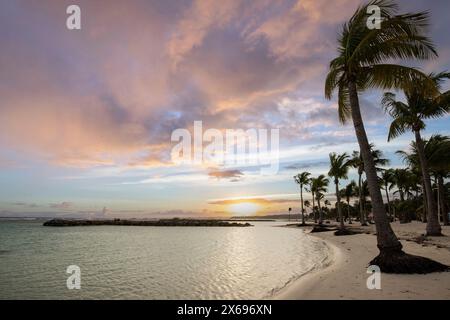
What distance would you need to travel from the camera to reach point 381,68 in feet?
39.1

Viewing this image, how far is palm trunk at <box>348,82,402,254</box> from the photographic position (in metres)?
10.4

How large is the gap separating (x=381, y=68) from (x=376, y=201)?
538cm

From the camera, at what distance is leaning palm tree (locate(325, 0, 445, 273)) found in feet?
33.6

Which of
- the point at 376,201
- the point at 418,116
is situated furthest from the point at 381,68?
the point at 418,116

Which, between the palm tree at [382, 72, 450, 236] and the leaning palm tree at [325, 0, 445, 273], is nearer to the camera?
the leaning palm tree at [325, 0, 445, 273]

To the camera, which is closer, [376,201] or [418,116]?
[376,201]

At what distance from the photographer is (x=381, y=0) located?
10.7 metres

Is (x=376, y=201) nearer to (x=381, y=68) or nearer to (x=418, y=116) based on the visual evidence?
(x=381, y=68)

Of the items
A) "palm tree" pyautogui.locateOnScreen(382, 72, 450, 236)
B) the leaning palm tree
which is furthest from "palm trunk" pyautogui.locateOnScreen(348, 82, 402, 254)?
"palm tree" pyautogui.locateOnScreen(382, 72, 450, 236)

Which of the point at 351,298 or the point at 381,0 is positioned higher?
the point at 381,0

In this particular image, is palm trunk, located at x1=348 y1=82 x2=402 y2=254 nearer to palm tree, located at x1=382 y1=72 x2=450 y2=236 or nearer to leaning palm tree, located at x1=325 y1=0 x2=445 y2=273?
leaning palm tree, located at x1=325 y1=0 x2=445 y2=273
